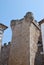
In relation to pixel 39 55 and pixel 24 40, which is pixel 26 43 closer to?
pixel 24 40

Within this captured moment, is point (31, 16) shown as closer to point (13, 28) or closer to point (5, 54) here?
point (13, 28)

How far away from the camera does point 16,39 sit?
1041cm

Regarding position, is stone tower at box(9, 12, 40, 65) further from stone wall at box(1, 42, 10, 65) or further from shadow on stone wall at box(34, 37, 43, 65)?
stone wall at box(1, 42, 10, 65)

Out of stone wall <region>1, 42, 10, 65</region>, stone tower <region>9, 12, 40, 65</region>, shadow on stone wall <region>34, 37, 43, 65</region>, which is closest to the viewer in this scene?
stone tower <region>9, 12, 40, 65</region>

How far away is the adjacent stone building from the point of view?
934 cm

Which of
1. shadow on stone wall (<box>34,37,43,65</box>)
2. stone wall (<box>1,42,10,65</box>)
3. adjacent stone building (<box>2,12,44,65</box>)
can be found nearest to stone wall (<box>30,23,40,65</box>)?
adjacent stone building (<box>2,12,44,65</box>)

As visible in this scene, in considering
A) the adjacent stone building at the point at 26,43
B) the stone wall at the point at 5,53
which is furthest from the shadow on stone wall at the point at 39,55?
the stone wall at the point at 5,53

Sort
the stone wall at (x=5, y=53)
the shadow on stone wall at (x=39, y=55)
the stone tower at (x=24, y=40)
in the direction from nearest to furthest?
the stone tower at (x=24, y=40) → the shadow on stone wall at (x=39, y=55) → the stone wall at (x=5, y=53)

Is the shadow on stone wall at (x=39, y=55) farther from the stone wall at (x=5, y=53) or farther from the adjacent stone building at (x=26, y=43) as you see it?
the stone wall at (x=5, y=53)

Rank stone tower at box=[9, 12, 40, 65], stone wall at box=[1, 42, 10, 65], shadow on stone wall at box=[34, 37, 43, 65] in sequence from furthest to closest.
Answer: stone wall at box=[1, 42, 10, 65] < shadow on stone wall at box=[34, 37, 43, 65] < stone tower at box=[9, 12, 40, 65]

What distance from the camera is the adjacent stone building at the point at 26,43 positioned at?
9344mm

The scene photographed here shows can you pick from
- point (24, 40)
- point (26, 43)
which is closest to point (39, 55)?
point (26, 43)

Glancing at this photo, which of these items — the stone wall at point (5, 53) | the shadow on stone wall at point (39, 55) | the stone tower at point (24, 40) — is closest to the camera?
the stone tower at point (24, 40)

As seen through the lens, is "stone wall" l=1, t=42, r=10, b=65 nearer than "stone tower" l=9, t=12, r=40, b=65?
No
